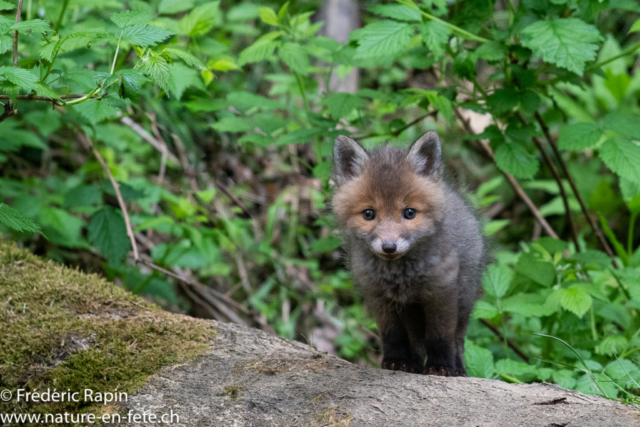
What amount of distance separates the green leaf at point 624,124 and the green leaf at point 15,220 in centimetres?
364

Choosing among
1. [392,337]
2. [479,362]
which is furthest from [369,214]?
[479,362]

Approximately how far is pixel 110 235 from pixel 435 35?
284 cm

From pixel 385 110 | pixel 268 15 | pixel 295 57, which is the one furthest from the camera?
pixel 385 110

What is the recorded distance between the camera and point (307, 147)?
8.52 meters

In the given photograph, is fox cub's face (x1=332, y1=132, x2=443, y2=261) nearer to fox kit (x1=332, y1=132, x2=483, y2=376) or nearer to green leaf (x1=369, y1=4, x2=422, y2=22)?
fox kit (x1=332, y1=132, x2=483, y2=376)

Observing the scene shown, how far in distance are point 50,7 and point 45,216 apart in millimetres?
1755

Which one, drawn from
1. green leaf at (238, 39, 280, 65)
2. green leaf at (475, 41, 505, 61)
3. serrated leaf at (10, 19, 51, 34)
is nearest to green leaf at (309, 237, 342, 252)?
green leaf at (238, 39, 280, 65)

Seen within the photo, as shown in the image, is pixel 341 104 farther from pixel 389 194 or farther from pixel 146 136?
pixel 146 136

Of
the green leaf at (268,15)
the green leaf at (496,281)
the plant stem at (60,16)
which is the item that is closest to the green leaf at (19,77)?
the plant stem at (60,16)

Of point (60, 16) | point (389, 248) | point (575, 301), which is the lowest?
point (575, 301)

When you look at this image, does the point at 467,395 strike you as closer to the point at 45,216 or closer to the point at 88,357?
the point at 88,357

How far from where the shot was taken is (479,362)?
384 centimetres

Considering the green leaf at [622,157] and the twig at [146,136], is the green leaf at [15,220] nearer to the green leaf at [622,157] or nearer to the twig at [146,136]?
the twig at [146,136]

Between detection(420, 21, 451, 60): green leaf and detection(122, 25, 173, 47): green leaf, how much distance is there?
1664mm
